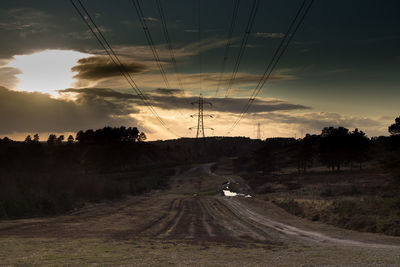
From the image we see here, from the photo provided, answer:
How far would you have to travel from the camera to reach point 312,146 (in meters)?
130

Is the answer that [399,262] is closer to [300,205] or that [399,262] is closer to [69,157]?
[300,205]

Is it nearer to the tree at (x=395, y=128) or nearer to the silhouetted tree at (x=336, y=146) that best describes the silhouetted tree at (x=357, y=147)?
the silhouetted tree at (x=336, y=146)

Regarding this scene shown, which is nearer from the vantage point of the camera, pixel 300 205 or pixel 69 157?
pixel 300 205

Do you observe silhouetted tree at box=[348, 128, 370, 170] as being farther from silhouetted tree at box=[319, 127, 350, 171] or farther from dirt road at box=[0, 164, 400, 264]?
dirt road at box=[0, 164, 400, 264]

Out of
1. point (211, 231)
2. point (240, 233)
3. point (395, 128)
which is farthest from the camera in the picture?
point (395, 128)

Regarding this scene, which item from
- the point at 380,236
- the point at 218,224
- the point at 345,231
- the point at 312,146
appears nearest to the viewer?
the point at 380,236

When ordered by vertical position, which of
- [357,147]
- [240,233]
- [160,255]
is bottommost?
[240,233]

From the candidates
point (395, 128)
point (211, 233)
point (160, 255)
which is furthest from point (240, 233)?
point (395, 128)

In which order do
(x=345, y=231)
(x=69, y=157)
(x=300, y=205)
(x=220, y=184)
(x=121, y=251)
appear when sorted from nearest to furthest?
(x=121, y=251) < (x=345, y=231) < (x=300, y=205) < (x=220, y=184) < (x=69, y=157)

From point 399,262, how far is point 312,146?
119007mm

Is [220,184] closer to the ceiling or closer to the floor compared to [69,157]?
closer to the floor

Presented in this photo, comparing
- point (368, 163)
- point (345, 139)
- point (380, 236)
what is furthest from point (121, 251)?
point (368, 163)

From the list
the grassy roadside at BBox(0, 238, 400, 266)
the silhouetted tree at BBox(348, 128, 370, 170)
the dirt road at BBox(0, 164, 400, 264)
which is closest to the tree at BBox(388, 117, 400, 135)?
the dirt road at BBox(0, 164, 400, 264)

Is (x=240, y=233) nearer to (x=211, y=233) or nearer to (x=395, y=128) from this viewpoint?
(x=211, y=233)
